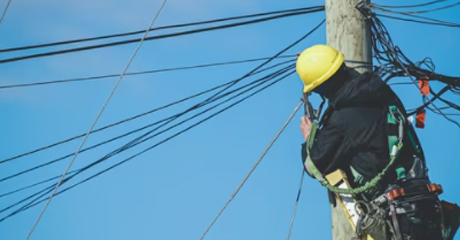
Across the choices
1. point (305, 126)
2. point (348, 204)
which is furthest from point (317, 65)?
point (348, 204)

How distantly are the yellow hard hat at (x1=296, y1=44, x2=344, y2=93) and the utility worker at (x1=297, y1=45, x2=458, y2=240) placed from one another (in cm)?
24

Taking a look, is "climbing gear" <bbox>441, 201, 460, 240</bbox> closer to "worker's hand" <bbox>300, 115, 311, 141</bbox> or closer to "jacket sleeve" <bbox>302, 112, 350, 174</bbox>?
"jacket sleeve" <bbox>302, 112, 350, 174</bbox>

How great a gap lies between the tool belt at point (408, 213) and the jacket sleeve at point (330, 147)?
17.7 inches

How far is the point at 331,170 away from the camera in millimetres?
6250

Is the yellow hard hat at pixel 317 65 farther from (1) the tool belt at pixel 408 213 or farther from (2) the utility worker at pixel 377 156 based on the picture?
(1) the tool belt at pixel 408 213

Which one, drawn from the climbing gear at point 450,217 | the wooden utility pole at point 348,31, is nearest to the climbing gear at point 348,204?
the climbing gear at point 450,217

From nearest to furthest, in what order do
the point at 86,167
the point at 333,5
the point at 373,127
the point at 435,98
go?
the point at 373,127 < the point at 333,5 < the point at 435,98 < the point at 86,167

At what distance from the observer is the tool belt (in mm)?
6125

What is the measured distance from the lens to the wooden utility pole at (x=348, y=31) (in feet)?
23.9

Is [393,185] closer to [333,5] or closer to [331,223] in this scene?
[331,223]

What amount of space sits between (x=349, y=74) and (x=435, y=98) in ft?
6.05

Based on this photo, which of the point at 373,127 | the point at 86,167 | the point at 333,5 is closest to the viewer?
the point at 373,127

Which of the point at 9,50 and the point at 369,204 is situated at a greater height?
the point at 9,50

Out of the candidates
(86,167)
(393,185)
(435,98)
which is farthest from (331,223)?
(86,167)
